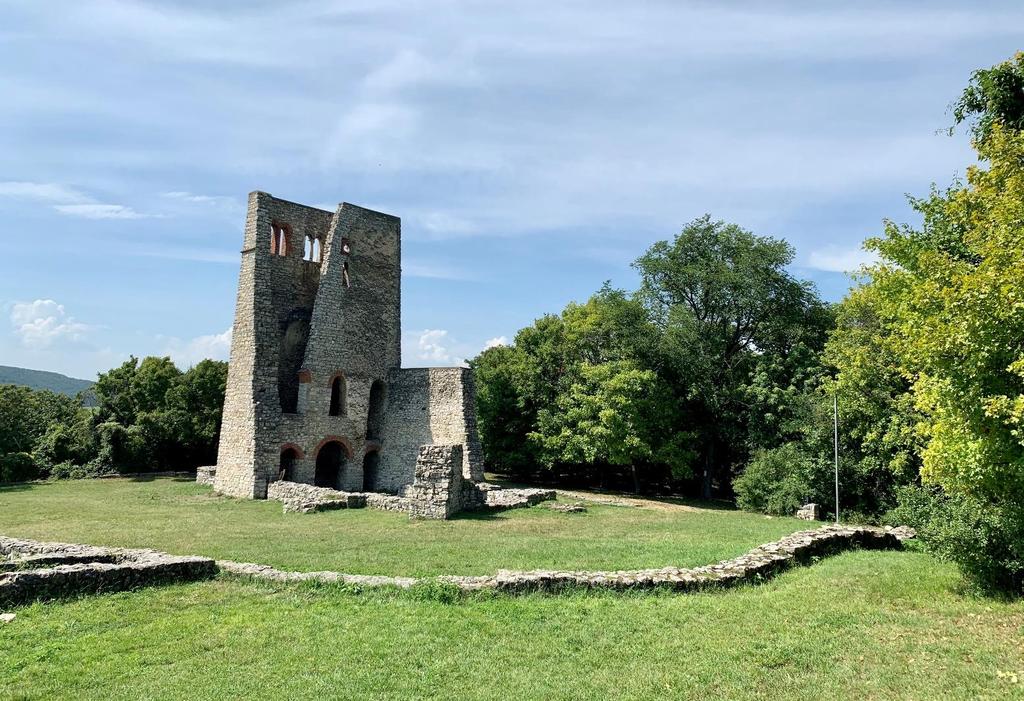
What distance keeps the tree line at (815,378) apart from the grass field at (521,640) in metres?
2.42

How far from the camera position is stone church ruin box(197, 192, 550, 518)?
2505 centimetres

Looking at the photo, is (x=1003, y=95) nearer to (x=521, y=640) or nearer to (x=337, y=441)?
(x=521, y=640)

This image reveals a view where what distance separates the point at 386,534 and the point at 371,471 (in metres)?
14.8

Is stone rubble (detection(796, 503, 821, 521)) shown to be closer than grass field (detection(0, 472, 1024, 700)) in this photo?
No

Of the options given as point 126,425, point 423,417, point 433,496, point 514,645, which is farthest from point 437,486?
point 126,425

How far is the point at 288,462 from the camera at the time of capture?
2630 centimetres

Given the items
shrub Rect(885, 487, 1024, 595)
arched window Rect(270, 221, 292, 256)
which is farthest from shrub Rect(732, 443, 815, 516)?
arched window Rect(270, 221, 292, 256)

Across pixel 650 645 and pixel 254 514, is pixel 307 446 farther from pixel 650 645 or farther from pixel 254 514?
pixel 650 645

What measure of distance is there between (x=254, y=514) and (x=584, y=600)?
13604 mm

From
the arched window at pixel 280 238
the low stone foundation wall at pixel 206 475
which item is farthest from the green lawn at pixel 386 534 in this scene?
the arched window at pixel 280 238

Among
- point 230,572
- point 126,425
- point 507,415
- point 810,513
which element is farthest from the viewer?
point 507,415

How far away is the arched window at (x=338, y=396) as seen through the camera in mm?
28266

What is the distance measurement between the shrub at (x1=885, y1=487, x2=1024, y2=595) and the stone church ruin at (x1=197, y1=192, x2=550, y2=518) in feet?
44.5

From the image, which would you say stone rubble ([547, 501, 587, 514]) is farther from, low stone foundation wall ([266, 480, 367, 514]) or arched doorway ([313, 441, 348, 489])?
arched doorway ([313, 441, 348, 489])
